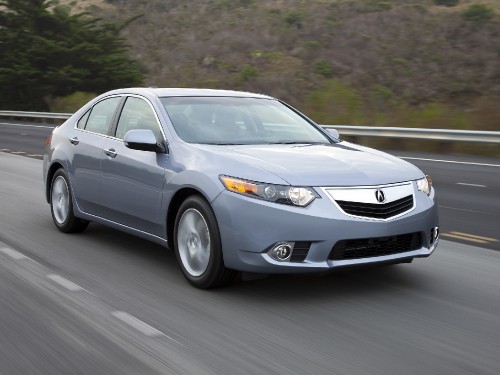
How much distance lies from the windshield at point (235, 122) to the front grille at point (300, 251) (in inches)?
51.0

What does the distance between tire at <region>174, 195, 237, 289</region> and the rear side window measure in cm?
185

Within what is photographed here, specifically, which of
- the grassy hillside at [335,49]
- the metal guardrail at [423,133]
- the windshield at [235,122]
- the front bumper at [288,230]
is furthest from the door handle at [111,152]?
the grassy hillside at [335,49]

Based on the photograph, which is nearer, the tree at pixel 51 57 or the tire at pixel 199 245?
the tire at pixel 199 245

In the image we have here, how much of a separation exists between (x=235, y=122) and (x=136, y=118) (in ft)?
3.05

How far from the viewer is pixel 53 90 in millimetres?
44188

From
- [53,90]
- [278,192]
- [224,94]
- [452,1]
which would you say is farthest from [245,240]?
[452,1]

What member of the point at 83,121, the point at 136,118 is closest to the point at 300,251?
the point at 136,118

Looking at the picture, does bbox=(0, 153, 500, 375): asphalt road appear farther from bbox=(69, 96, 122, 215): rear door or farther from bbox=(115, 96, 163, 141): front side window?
bbox=(115, 96, 163, 141): front side window

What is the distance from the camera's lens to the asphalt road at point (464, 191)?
8742 mm

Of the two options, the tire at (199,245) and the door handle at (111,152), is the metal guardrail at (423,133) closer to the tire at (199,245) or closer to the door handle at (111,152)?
the door handle at (111,152)

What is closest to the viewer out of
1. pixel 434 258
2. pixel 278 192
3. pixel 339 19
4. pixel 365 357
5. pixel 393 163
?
pixel 365 357

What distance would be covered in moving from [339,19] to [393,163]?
59.0m

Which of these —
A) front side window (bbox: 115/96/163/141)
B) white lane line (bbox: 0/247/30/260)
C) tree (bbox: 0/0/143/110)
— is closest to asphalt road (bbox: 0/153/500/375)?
white lane line (bbox: 0/247/30/260)

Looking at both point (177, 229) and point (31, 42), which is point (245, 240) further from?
point (31, 42)
